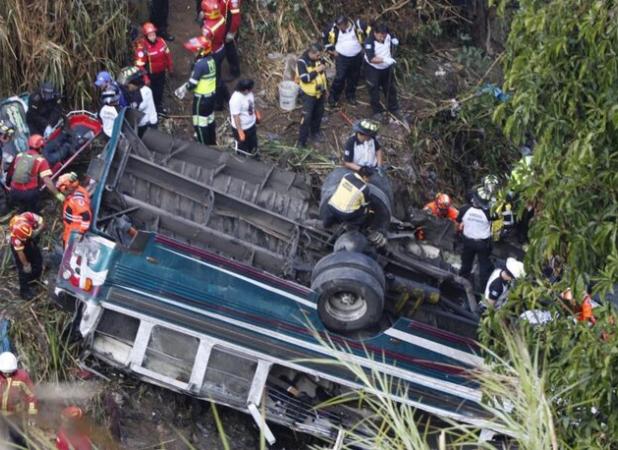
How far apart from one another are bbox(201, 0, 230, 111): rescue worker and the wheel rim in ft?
12.9

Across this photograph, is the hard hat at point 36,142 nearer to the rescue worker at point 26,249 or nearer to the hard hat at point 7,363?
the rescue worker at point 26,249

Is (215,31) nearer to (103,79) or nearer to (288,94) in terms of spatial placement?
(288,94)

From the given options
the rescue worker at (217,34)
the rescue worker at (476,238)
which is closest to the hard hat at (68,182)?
the rescue worker at (217,34)

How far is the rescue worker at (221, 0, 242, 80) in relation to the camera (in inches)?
557

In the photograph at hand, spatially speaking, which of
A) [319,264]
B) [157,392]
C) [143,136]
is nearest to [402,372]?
[319,264]

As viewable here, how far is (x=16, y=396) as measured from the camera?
32.9ft

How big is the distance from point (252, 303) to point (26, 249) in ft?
7.30

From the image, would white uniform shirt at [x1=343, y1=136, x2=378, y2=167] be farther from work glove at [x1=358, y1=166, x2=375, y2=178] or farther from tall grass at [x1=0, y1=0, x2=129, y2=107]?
tall grass at [x1=0, y1=0, x2=129, y2=107]

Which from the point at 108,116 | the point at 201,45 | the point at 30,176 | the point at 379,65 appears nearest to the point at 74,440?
the point at 30,176

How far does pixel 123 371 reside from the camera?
11.3 m

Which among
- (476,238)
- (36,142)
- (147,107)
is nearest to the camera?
(476,238)

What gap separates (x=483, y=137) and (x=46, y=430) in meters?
7.13

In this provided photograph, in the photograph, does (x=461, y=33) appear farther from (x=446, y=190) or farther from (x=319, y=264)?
(x=319, y=264)

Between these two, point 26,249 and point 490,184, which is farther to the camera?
point 490,184
